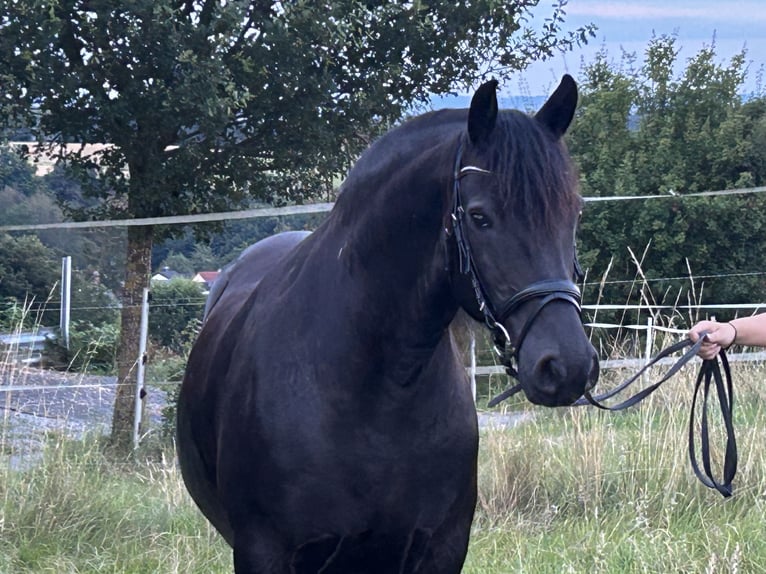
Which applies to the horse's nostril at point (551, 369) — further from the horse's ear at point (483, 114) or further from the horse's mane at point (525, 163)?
the horse's ear at point (483, 114)

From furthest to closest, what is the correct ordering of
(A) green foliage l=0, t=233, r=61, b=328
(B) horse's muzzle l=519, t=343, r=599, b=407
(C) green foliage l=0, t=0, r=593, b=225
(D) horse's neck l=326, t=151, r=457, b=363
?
(A) green foliage l=0, t=233, r=61, b=328 → (C) green foliage l=0, t=0, r=593, b=225 → (D) horse's neck l=326, t=151, r=457, b=363 → (B) horse's muzzle l=519, t=343, r=599, b=407

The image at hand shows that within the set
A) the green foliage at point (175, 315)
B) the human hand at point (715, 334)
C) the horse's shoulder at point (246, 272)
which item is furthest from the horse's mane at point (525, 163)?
the green foliage at point (175, 315)

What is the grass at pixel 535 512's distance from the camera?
3885 millimetres

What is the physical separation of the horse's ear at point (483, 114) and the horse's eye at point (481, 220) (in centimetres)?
18

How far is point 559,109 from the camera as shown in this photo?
7.04ft

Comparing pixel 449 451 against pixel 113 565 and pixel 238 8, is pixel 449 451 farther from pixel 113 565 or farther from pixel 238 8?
pixel 238 8

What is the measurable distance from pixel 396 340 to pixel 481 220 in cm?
43

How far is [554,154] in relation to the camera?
79.0 inches

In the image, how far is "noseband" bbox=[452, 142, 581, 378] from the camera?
1.85m

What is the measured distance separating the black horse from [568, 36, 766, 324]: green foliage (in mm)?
13062

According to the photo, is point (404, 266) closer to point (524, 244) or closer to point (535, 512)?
point (524, 244)

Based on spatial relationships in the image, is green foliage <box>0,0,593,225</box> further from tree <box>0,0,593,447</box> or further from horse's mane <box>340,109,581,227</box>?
horse's mane <box>340,109,581,227</box>

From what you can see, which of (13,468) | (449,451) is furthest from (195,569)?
(449,451)

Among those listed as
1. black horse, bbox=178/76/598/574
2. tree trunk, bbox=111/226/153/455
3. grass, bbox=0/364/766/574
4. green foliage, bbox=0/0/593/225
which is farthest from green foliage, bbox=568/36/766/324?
black horse, bbox=178/76/598/574
